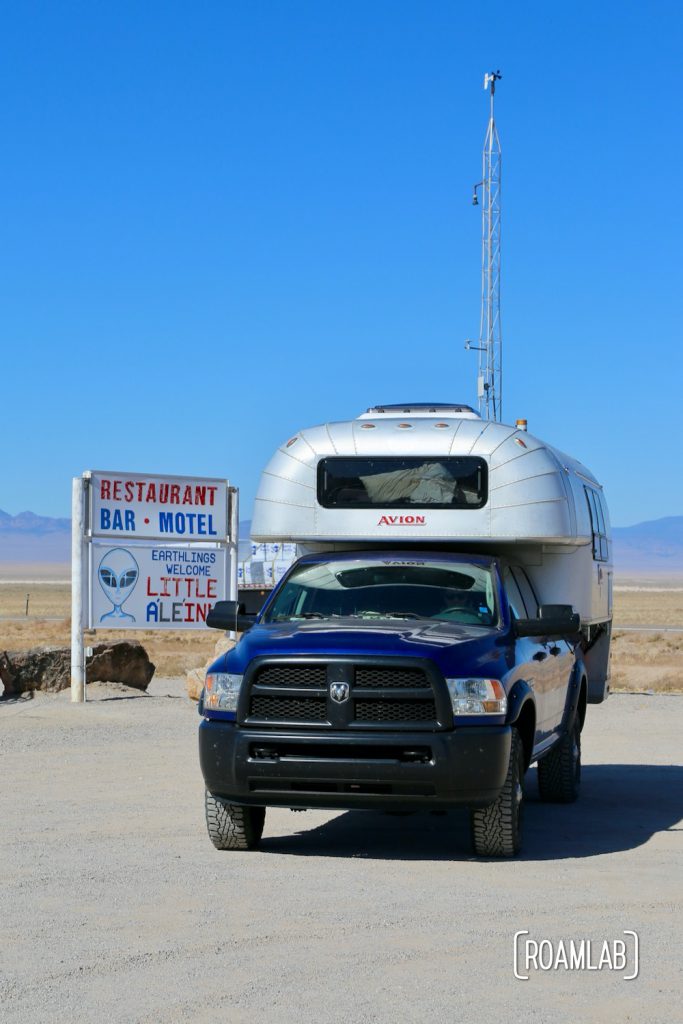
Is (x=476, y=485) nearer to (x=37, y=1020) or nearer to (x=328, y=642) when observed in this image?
(x=328, y=642)

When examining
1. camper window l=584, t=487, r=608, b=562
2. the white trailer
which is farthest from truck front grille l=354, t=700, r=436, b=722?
camper window l=584, t=487, r=608, b=562

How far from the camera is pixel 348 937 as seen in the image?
6.92 meters

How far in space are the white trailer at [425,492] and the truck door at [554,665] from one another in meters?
0.28

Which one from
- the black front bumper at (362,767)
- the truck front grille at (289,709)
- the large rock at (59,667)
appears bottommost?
the large rock at (59,667)

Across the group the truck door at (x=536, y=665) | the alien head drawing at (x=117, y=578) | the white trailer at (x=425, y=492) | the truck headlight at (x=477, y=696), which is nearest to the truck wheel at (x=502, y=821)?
the truck headlight at (x=477, y=696)

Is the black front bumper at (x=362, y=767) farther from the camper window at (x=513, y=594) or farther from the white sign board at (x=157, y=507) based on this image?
the white sign board at (x=157, y=507)

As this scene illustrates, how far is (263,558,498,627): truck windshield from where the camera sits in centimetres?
1014

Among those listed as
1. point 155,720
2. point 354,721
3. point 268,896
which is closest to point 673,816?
point 354,721

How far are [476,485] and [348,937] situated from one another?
16.1 ft

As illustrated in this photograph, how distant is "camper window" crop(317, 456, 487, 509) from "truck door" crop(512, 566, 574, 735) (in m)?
0.77

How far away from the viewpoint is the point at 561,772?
11906 mm

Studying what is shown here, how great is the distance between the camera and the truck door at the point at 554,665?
11.0 metres

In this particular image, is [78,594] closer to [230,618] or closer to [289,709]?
[230,618]

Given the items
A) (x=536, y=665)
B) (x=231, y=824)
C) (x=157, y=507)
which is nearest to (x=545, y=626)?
(x=536, y=665)
